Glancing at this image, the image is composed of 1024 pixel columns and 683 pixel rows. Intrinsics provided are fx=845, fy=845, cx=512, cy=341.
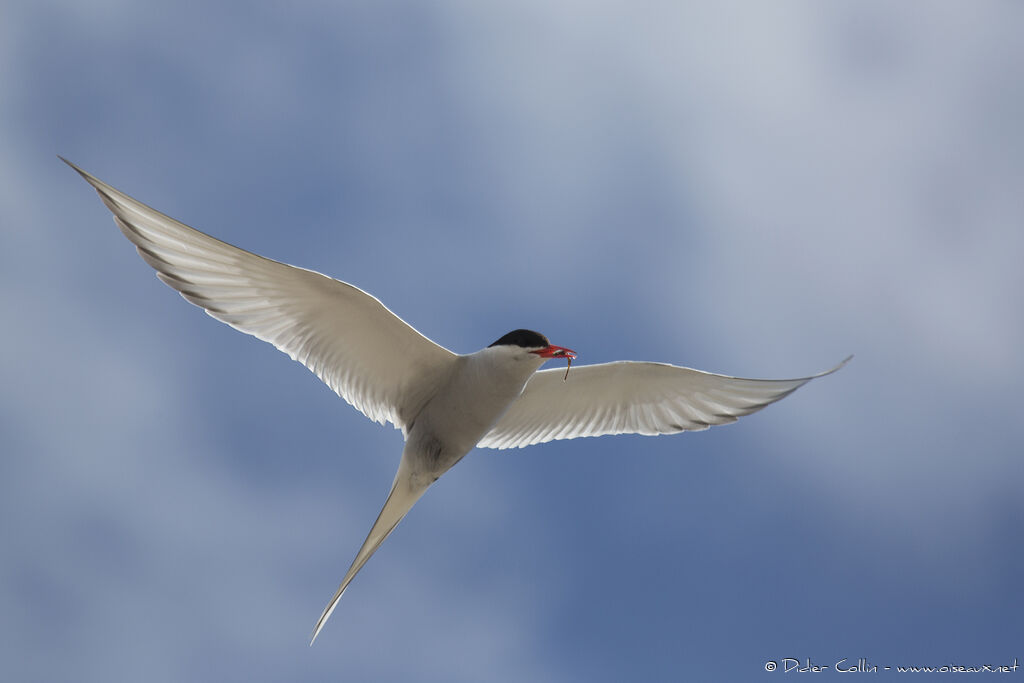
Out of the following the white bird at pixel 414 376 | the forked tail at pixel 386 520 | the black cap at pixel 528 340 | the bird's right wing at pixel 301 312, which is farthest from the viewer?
the forked tail at pixel 386 520

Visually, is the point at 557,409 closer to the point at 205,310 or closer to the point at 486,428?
the point at 486,428

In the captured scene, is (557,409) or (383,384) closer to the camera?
(383,384)

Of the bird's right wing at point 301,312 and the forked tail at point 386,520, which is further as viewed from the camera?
the forked tail at point 386,520

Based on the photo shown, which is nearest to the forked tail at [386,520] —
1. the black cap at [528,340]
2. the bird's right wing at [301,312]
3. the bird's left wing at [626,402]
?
the bird's right wing at [301,312]

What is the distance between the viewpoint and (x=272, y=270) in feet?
17.7

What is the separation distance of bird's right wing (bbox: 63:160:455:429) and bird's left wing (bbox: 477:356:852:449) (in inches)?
32.8

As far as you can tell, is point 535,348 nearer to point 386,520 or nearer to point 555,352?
point 555,352

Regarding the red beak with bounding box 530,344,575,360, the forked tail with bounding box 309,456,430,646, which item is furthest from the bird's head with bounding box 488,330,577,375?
the forked tail with bounding box 309,456,430,646

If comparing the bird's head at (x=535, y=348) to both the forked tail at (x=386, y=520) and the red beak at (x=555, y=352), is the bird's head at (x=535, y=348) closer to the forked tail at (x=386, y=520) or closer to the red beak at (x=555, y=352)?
the red beak at (x=555, y=352)

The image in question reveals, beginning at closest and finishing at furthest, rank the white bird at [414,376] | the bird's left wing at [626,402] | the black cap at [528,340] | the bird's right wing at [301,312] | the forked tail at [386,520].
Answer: the bird's right wing at [301,312]
the white bird at [414,376]
the black cap at [528,340]
the forked tail at [386,520]
the bird's left wing at [626,402]

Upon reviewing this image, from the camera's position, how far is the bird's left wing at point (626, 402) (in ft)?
20.6

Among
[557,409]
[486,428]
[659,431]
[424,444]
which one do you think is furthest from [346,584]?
[659,431]

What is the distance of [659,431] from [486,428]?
1548 mm

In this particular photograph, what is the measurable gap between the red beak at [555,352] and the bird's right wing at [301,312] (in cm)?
85
